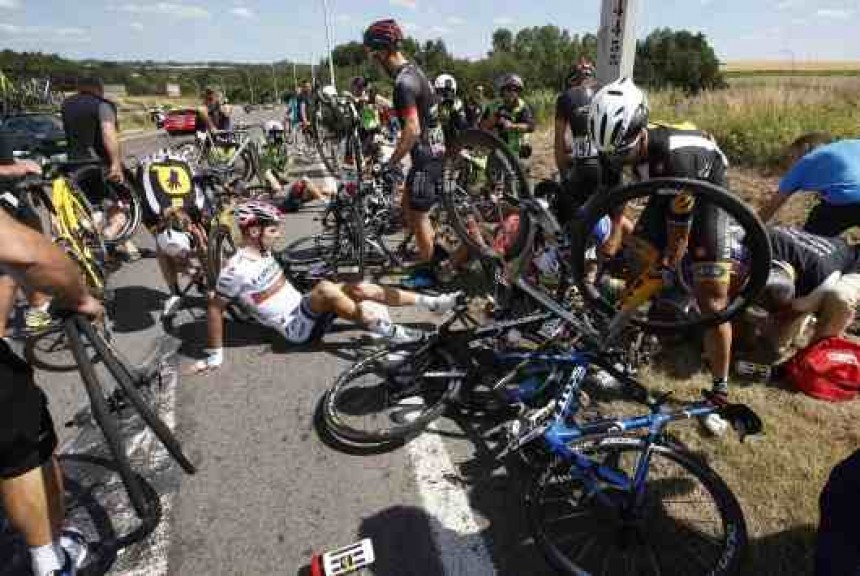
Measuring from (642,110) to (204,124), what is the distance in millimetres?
10733

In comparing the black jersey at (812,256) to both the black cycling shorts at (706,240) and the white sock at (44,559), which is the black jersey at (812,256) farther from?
the white sock at (44,559)

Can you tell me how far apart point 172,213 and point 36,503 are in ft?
11.3

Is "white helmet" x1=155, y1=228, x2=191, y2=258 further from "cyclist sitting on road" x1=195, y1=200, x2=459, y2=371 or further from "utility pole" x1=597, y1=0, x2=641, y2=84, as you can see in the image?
"utility pole" x1=597, y1=0, x2=641, y2=84

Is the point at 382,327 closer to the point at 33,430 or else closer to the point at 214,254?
the point at 214,254

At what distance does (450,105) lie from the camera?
403 inches

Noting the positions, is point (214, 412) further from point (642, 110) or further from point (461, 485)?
point (642, 110)

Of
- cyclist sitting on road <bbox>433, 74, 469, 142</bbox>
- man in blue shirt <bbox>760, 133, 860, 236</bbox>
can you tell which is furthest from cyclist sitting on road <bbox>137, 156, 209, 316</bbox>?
cyclist sitting on road <bbox>433, 74, 469, 142</bbox>

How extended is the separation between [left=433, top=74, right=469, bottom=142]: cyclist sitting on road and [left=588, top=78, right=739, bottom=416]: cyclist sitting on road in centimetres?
773

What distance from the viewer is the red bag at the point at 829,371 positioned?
3213 millimetres

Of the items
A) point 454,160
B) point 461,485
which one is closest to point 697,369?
point 461,485

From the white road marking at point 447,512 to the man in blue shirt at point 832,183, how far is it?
2902 millimetres

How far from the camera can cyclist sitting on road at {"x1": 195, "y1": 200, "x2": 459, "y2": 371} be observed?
393 cm

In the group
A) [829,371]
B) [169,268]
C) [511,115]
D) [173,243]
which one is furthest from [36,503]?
[511,115]

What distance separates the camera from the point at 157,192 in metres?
4.82
